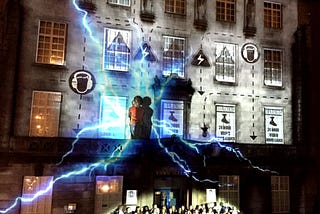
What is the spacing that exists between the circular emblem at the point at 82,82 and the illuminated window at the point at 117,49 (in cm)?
120

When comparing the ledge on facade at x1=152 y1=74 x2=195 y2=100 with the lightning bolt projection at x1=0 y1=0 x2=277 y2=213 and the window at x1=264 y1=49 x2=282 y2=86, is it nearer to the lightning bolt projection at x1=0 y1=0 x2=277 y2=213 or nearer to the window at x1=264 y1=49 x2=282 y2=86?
the lightning bolt projection at x1=0 y1=0 x2=277 y2=213

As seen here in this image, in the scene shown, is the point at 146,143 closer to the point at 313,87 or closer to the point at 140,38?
the point at 140,38

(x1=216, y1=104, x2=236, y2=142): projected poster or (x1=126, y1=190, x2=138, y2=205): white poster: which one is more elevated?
(x1=216, y1=104, x2=236, y2=142): projected poster

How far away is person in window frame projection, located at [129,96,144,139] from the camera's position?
22406 mm

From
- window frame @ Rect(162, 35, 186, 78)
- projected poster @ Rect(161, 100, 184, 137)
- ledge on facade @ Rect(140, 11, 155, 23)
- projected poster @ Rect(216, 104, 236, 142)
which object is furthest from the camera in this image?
projected poster @ Rect(216, 104, 236, 142)

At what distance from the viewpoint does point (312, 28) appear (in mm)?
27391

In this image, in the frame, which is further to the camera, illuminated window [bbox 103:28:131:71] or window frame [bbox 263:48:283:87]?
window frame [bbox 263:48:283:87]

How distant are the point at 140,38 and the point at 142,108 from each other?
449cm

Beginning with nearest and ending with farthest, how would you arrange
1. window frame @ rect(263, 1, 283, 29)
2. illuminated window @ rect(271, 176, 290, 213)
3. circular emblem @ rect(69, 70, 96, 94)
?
circular emblem @ rect(69, 70, 96, 94) → illuminated window @ rect(271, 176, 290, 213) → window frame @ rect(263, 1, 283, 29)

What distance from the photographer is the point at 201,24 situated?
982 inches

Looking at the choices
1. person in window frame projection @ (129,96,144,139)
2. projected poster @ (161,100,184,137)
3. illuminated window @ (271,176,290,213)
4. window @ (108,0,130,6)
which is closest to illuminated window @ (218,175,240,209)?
illuminated window @ (271,176,290,213)

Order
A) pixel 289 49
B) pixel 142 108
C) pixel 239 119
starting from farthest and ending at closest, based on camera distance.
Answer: pixel 289 49, pixel 239 119, pixel 142 108

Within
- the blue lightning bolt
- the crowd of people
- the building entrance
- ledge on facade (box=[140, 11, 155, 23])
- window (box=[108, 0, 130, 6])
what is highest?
Result: window (box=[108, 0, 130, 6])

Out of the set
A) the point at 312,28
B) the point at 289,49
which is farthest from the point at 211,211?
the point at 312,28
